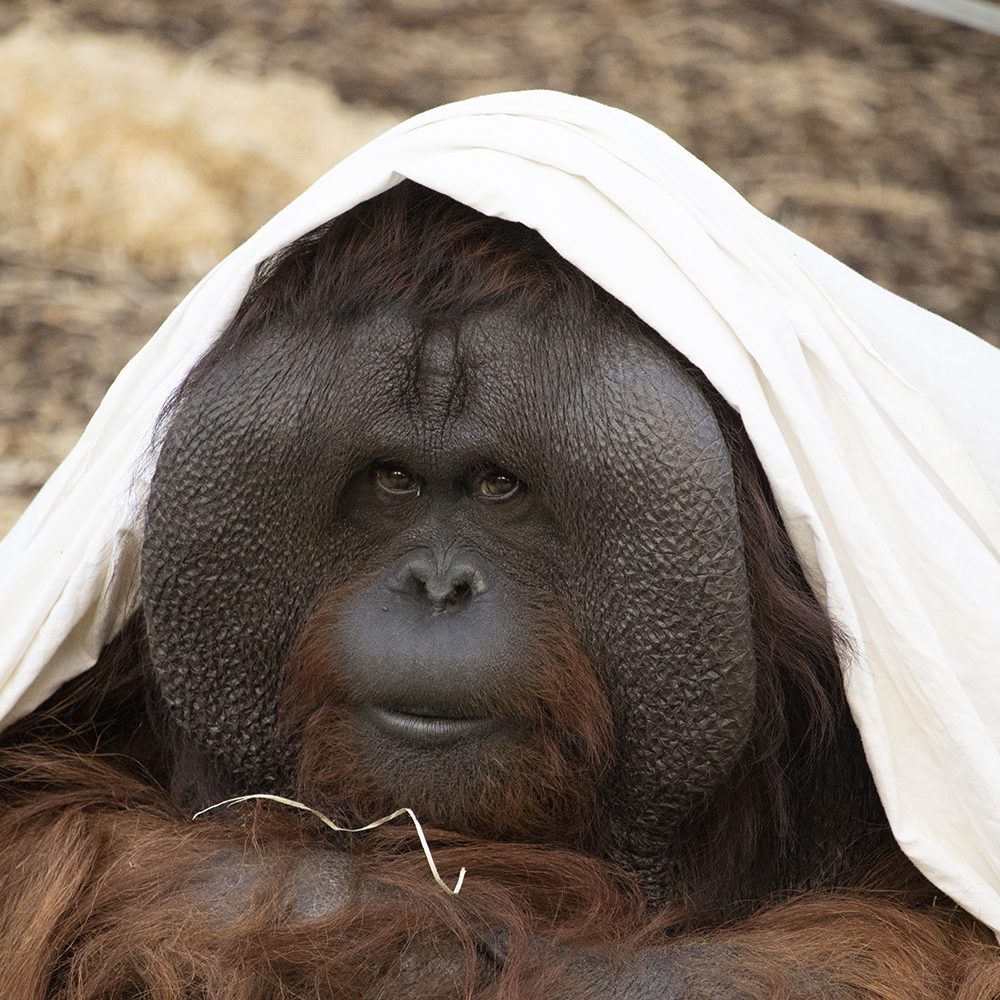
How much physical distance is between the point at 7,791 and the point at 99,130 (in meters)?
1.99

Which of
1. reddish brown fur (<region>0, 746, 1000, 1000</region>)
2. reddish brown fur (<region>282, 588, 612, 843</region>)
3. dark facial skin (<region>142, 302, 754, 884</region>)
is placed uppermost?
dark facial skin (<region>142, 302, 754, 884</region>)

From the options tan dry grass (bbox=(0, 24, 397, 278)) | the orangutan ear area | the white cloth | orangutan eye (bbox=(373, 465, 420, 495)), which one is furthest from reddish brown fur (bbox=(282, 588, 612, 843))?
tan dry grass (bbox=(0, 24, 397, 278))

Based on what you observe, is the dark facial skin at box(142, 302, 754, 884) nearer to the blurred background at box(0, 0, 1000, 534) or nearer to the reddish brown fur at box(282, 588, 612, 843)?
the reddish brown fur at box(282, 588, 612, 843)

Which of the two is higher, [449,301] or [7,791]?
[449,301]

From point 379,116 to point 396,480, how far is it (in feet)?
7.03

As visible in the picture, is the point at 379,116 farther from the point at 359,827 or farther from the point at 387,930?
the point at 387,930

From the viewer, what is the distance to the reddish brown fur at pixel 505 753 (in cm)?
174

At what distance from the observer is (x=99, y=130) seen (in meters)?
3.69

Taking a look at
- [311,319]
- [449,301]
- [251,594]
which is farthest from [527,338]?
[251,594]

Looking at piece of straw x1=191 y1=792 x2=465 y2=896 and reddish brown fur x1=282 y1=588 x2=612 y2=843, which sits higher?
reddish brown fur x1=282 y1=588 x2=612 y2=843

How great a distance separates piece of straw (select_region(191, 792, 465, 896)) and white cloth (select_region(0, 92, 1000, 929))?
10.4 inches

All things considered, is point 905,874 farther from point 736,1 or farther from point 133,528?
point 736,1

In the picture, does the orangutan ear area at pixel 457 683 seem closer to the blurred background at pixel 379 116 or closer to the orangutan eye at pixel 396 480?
the orangutan eye at pixel 396 480

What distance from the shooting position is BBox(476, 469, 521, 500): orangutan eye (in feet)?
5.81
